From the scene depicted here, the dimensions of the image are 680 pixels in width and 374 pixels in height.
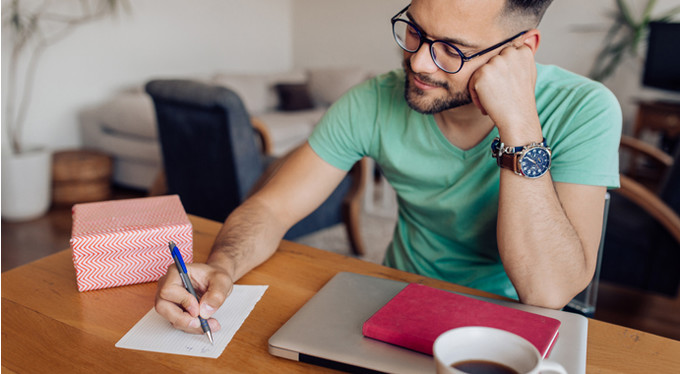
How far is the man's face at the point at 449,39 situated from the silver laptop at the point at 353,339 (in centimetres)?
41

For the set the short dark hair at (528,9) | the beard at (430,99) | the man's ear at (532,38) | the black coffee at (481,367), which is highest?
the short dark hair at (528,9)

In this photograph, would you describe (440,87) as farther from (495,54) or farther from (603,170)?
(603,170)

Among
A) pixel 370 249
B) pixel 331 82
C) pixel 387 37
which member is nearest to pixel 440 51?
pixel 370 249

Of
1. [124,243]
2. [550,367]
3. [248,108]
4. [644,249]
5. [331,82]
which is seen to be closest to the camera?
[550,367]

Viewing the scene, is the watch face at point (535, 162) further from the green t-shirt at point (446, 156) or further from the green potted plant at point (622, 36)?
the green potted plant at point (622, 36)

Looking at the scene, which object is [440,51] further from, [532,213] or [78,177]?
[78,177]

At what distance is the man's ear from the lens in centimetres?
99

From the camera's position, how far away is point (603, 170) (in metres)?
0.92

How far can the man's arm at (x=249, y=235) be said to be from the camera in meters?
0.70

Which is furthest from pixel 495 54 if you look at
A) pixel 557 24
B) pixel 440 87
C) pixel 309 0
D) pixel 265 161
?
pixel 309 0

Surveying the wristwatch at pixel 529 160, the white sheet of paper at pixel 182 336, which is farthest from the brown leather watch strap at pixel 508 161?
the white sheet of paper at pixel 182 336

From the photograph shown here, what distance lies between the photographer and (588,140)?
3.09 feet

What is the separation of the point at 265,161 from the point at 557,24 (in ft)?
11.2

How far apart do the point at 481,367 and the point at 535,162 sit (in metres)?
0.49
